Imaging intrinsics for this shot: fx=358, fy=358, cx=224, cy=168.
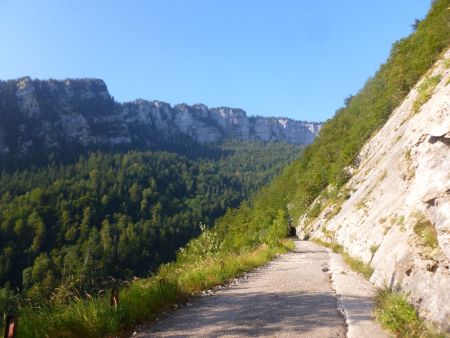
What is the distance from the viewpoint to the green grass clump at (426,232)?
24.4ft

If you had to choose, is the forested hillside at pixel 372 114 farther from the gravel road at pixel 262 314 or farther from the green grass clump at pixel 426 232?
the green grass clump at pixel 426 232

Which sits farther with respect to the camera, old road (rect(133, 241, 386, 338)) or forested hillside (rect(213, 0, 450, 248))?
forested hillside (rect(213, 0, 450, 248))

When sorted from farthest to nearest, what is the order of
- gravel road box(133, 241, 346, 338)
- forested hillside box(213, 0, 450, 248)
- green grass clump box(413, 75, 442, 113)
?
forested hillside box(213, 0, 450, 248) → green grass clump box(413, 75, 442, 113) → gravel road box(133, 241, 346, 338)

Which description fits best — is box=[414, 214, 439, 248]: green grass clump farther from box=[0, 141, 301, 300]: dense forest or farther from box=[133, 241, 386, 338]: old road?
box=[0, 141, 301, 300]: dense forest

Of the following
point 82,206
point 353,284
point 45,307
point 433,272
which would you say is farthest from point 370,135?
point 82,206

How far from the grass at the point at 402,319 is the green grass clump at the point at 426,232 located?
1.24m

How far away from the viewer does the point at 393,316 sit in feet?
22.6

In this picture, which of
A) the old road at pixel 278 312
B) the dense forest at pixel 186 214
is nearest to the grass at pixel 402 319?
the old road at pixel 278 312

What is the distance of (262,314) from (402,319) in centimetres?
280

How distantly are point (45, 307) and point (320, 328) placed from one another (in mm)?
5466

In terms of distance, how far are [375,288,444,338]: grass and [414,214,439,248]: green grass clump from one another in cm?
124

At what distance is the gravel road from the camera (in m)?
6.74

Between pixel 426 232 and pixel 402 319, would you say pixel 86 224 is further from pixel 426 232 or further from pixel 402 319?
pixel 402 319

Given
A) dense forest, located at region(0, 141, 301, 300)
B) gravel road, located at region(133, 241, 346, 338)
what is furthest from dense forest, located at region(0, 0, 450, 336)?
gravel road, located at region(133, 241, 346, 338)
